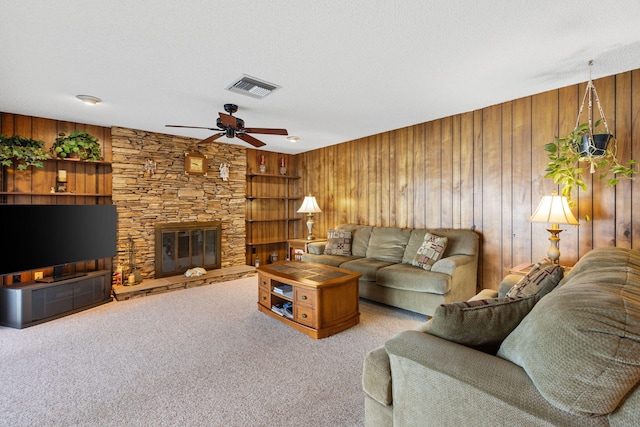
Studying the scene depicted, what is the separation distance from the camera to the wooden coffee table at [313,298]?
288cm

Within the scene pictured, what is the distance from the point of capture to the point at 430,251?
370 cm

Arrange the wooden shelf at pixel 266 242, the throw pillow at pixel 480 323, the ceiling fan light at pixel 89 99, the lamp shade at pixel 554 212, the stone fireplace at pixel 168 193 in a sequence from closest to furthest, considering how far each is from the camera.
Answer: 1. the throw pillow at pixel 480 323
2. the lamp shade at pixel 554 212
3. the ceiling fan light at pixel 89 99
4. the stone fireplace at pixel 168 193
5. the wooden shelf at pixel 266 242

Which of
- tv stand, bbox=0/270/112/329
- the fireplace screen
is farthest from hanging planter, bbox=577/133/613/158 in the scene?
tv stand, bbox=0/270/112/329

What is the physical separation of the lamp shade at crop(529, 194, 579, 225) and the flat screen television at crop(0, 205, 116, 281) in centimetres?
500

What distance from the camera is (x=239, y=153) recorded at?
225 inches

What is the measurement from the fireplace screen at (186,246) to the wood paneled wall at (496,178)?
250 centimetres

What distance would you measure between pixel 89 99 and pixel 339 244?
11.8 feet

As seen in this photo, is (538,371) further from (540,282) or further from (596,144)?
(596,144)

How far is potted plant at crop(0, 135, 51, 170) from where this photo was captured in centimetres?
344

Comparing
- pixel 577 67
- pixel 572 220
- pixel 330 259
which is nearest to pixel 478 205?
pixel 572 220

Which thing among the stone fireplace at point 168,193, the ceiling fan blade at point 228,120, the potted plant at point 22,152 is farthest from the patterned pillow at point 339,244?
the potted plant at point 22,152

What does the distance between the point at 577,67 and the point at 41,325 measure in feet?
19.2

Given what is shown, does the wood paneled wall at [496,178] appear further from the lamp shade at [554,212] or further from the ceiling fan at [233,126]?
the ceiling fan at [233,126]

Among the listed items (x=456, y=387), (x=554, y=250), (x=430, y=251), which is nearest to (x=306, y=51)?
(x=456, y=387)
